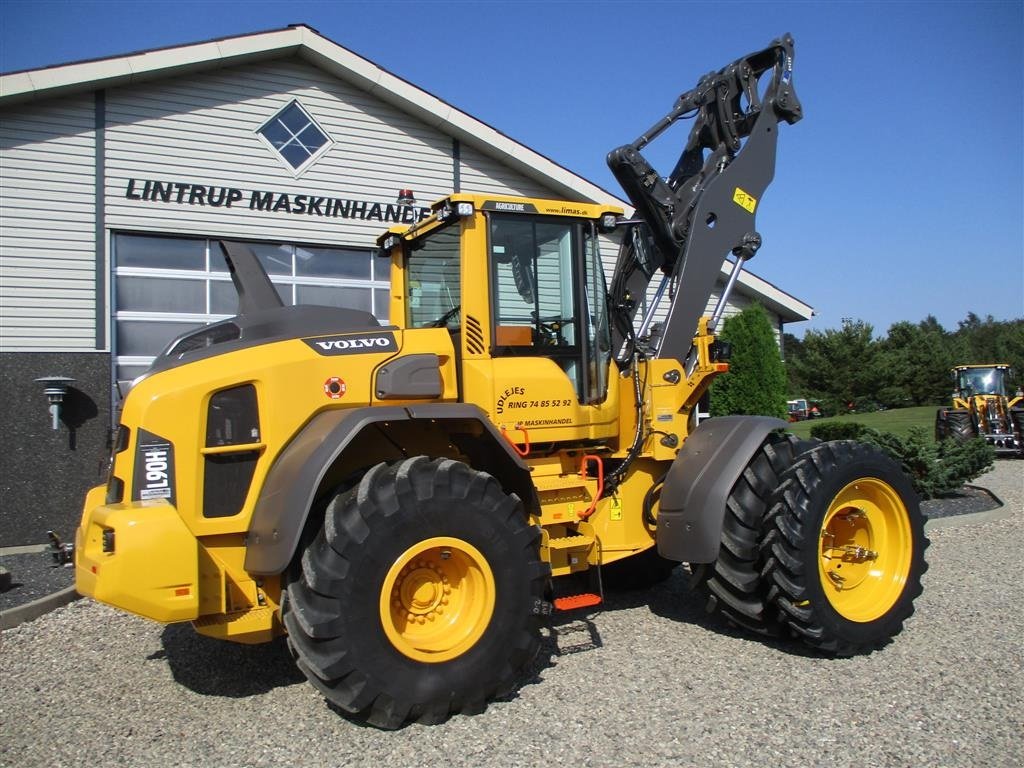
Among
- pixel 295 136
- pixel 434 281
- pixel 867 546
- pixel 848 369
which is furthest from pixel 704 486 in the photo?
pixel 848 369

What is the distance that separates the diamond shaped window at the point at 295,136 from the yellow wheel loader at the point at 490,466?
214 inches

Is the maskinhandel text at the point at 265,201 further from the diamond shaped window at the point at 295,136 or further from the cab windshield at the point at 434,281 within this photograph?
the cab windshield at the point at 434,281

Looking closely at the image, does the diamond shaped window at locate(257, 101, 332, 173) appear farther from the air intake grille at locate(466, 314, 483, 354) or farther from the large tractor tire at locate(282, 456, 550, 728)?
the large tractor tire at locate(282, 456, 550, 728)

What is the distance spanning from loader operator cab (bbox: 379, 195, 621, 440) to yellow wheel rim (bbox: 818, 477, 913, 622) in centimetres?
174

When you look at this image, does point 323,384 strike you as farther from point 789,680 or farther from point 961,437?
point 961,437

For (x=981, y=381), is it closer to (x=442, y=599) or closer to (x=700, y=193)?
(x=700, y=193)

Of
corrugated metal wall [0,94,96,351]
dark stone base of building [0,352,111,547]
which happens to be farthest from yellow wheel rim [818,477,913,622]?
corrugated metal wall [0,94,96,351]

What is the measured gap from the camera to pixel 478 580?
4.26 m

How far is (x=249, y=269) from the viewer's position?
5117mm

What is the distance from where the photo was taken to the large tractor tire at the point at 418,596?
3.84 meters

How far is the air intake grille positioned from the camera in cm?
486

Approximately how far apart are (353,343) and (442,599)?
4.84 ft

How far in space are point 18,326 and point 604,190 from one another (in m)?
7.90

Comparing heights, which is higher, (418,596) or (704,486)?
(704,486)
